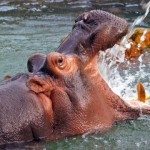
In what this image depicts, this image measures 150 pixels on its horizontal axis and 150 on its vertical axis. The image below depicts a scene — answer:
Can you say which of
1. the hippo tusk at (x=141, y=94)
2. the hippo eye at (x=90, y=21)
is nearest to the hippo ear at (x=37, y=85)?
the hippo eye at (x=90, y=21)

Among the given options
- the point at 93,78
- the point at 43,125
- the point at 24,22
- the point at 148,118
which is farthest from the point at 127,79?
the point at 24,22

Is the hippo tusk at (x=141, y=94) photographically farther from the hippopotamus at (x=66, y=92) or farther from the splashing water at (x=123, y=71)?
the hippopotamus at (x=66, y=92)

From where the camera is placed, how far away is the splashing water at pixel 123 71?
4.80m

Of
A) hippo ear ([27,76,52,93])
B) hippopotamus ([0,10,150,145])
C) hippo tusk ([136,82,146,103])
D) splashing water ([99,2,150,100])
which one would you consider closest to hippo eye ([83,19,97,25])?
hippopotamus ([0,10,150,145])

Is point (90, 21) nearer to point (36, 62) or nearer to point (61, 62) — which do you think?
point (61, 62)

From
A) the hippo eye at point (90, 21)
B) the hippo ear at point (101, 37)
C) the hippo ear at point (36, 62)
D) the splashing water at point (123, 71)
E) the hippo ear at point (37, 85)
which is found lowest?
the splashing water at point (123, 71)

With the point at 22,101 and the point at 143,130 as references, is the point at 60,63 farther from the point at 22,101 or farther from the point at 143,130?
the point at 143,130

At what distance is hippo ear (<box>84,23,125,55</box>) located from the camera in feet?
13.2

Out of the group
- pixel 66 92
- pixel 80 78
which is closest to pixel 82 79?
pixel 80 78

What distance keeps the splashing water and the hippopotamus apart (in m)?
0.38

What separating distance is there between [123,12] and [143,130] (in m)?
9.19

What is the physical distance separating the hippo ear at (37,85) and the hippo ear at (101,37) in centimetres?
51

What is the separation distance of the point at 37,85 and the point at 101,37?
71 centimetres

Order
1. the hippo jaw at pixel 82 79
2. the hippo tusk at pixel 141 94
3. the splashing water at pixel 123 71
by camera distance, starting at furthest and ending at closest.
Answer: the splashing water at pixel 123 71, the hippo tusk at pixel 141 94, the hippo jaw at pixel 82 79
